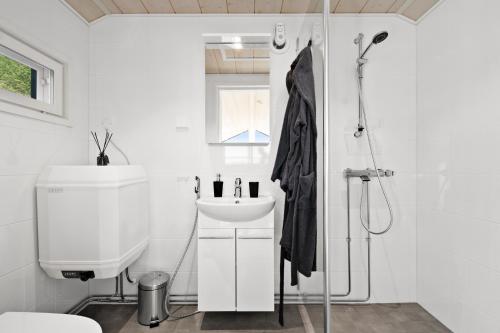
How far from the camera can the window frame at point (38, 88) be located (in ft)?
4.89

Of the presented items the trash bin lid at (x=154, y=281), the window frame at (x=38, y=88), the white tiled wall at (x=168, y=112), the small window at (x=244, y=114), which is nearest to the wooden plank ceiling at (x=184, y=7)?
the white tiled wall at (x=168, y=112)

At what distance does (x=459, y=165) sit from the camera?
47.2 inches

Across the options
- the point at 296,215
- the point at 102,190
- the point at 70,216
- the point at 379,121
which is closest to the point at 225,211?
the point at 296,215

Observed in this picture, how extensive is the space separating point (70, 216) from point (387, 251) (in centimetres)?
166

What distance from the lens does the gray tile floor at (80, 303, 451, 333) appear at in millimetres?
1205

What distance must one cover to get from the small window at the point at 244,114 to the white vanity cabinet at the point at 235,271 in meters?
0.72

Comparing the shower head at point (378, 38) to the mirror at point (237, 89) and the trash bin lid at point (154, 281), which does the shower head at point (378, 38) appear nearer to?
the mirror at point (237, 89)

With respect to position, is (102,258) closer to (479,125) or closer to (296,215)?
(296,215)

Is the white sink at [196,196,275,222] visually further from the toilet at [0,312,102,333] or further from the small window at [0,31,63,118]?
the small window at [0,31,63,118]

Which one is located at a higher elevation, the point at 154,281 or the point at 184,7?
the point at 184,7

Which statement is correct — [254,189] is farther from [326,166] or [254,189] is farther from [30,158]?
[30,158]

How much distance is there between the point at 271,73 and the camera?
2139 millimetres

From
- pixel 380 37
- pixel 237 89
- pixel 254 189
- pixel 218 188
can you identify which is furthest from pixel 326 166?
pixel 237 89

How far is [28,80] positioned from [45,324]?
54.9 inches
